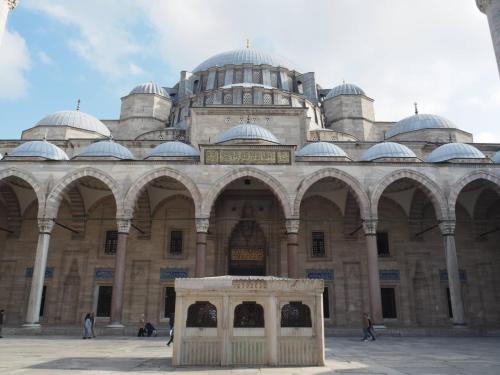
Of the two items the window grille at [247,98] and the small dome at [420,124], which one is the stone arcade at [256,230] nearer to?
the small dome at [420,124]

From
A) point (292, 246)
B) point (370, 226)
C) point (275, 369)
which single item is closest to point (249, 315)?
point (275, 369)

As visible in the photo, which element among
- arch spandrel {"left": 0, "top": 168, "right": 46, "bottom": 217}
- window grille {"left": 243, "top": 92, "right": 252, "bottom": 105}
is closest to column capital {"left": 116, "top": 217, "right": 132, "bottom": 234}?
arch spandrel {"left": 0, "top": 168, "right": 46, "bottom": 217}

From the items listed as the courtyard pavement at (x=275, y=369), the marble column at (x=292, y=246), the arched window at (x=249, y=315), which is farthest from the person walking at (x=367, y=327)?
the arched window at (x=249, y=315)

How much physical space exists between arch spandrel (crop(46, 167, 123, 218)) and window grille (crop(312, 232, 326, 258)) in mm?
8212

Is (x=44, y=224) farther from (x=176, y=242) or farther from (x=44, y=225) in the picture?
(x=176, y=242)

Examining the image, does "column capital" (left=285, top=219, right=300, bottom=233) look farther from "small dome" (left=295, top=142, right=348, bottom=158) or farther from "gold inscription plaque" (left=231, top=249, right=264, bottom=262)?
"gold inscription plaque" (left=231, top=249, right=264, bottom=262)

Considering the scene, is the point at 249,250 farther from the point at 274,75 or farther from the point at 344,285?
Result: the point at 274,75

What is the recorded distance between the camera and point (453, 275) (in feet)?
44.8

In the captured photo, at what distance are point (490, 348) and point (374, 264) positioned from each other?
4749 millimetres

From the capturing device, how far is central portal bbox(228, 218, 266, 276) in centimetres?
1709

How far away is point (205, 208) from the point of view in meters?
14.1

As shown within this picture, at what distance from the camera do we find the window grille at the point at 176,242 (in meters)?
17.5

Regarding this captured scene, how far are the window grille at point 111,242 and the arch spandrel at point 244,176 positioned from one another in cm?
562

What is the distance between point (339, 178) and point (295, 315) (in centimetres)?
874
